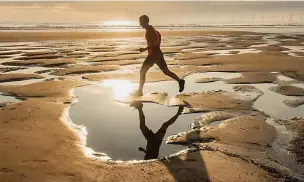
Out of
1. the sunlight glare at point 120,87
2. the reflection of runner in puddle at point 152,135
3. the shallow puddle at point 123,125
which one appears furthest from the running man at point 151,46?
the reflection of runner in puddle at point 152,135

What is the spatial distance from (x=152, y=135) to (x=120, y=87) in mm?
4392

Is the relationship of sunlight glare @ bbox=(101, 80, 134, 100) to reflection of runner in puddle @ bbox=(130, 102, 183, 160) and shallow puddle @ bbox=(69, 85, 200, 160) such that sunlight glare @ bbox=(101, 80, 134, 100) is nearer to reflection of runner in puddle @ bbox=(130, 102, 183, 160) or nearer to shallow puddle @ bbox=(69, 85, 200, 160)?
shallow puddle @ bbox=(69, 85, 200, 160)

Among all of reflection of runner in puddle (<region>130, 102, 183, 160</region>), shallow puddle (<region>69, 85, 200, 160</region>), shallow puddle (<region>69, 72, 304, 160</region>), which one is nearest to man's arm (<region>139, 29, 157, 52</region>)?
shallow puddle (<region>69, 72, 304, 160</region>)

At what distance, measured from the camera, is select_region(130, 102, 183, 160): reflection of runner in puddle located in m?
5.68

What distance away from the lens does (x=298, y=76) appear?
40.0 ft

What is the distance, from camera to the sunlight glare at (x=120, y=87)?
9653 mm

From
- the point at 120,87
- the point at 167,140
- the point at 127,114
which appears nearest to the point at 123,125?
the point at 127,114

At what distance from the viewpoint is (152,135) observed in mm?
6547

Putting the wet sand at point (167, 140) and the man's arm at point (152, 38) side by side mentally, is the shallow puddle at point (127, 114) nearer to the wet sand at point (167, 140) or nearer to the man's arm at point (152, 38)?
the wet sand at point (167, 140)

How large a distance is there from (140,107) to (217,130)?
242 cm

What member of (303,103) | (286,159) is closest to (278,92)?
(303,103)

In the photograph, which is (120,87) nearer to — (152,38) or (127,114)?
(152,38)

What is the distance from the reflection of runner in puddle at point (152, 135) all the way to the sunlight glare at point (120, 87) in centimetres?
139

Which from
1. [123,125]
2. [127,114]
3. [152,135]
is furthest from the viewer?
[127,114]
